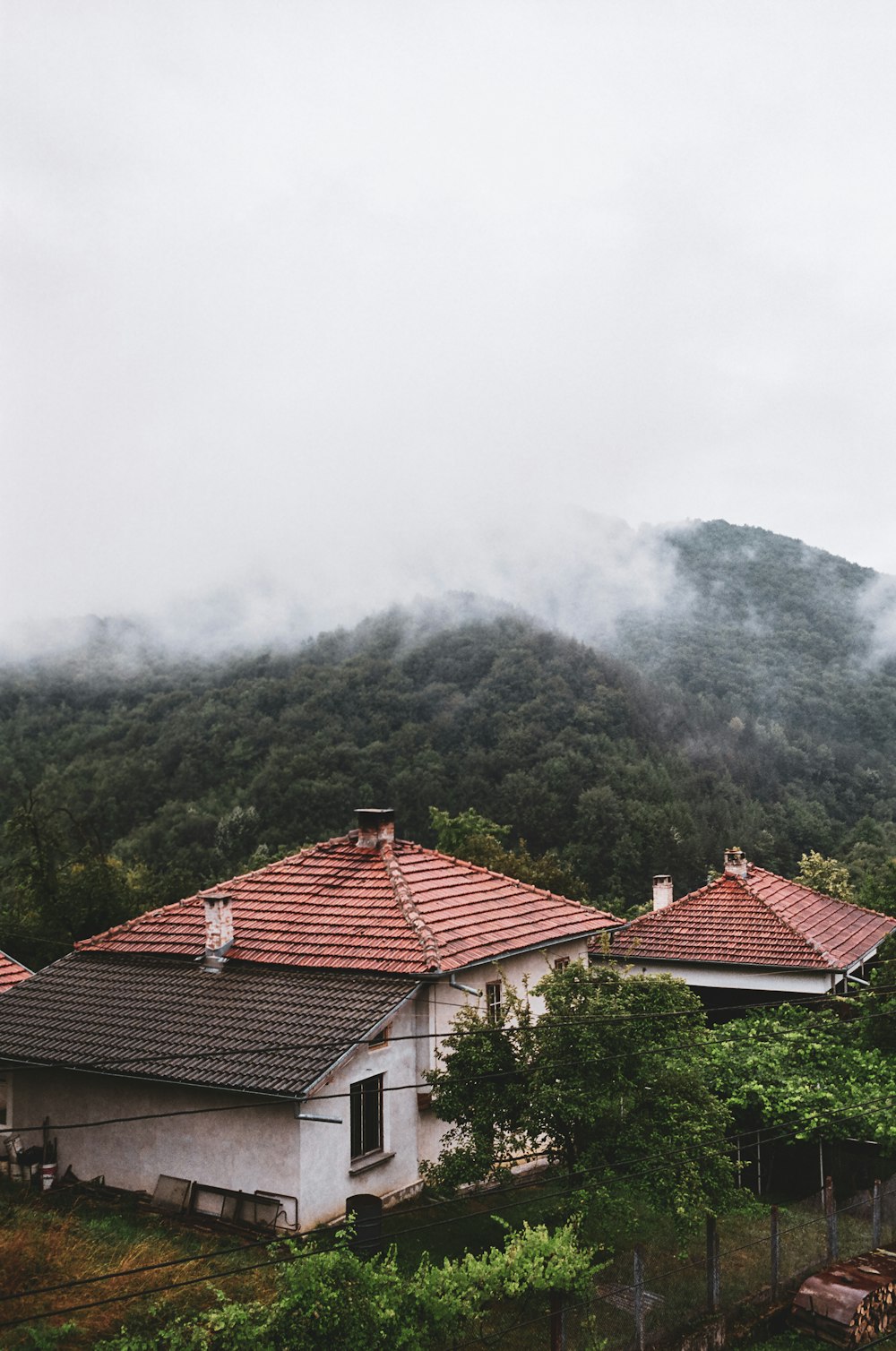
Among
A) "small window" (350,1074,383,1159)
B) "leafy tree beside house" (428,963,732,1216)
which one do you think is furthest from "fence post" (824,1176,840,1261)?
"small window" (350,1074,383,1159)

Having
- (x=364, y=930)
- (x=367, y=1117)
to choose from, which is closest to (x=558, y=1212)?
(x=367, y=1117)

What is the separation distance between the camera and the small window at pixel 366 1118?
1556cm

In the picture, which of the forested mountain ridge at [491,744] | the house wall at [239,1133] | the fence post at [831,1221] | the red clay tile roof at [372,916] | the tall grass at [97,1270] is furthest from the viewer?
the forested mountain ridge at [491,744]

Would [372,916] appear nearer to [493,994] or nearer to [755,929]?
[493,994]

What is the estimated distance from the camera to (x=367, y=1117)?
Answer: 1582cm

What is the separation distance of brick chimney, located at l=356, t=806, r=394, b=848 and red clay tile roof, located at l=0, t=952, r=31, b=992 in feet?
25.3

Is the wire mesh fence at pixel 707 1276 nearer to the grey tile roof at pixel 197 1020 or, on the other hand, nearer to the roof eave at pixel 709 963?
the grey tile roof at pixel 197 1020

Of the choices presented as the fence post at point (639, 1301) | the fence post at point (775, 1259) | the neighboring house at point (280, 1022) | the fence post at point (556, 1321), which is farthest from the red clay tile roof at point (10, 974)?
the fence post at point (775, 1259)

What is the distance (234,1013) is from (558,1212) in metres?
6.27

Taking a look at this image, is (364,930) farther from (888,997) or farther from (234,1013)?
(888,997)

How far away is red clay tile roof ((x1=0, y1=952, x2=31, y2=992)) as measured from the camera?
21.7m

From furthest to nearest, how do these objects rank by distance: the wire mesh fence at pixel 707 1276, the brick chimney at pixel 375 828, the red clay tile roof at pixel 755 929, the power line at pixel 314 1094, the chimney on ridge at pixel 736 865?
the chimney on ridge at pixel 736 865 → the red clay tile roof at pixel 755 929 → the brick chimney at pixel 375 828 → the power line at pixel 314 1094 → the wire mesh fence at pixel 707 1276

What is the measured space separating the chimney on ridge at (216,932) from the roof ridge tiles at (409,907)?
3.15 metres

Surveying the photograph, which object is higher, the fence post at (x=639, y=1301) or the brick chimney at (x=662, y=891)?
the brick chimney at (x=662, y=891)
